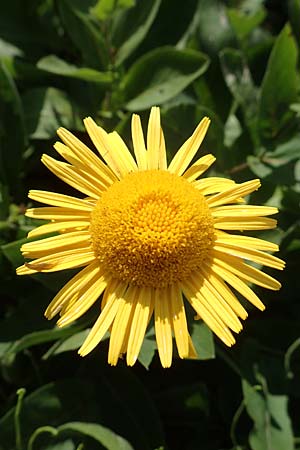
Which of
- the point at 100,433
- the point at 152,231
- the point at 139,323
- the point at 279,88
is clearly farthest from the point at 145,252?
the point at 279,88

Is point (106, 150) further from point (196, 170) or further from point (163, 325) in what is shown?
point (163, 325)

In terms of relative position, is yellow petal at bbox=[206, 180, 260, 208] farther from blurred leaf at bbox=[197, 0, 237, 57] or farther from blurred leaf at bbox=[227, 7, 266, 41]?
blurred leaf at bbox=[227, 7, 266, 41]

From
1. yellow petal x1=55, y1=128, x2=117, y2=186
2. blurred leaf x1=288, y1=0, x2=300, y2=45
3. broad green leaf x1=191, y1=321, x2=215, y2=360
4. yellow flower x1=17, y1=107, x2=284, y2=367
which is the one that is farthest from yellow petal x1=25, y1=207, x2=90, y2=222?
blurred leaf x1=288, y1=0, x2=300, y2=45

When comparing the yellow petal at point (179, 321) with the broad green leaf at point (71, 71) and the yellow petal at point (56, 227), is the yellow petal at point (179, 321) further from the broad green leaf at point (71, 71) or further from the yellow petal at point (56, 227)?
the broad green leaf at point (71, 71)

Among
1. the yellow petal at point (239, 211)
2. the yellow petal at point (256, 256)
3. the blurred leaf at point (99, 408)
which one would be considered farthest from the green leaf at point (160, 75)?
the blurred leaf at point (99, 408)

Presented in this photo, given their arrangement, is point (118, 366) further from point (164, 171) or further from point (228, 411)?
point (164, 171)
